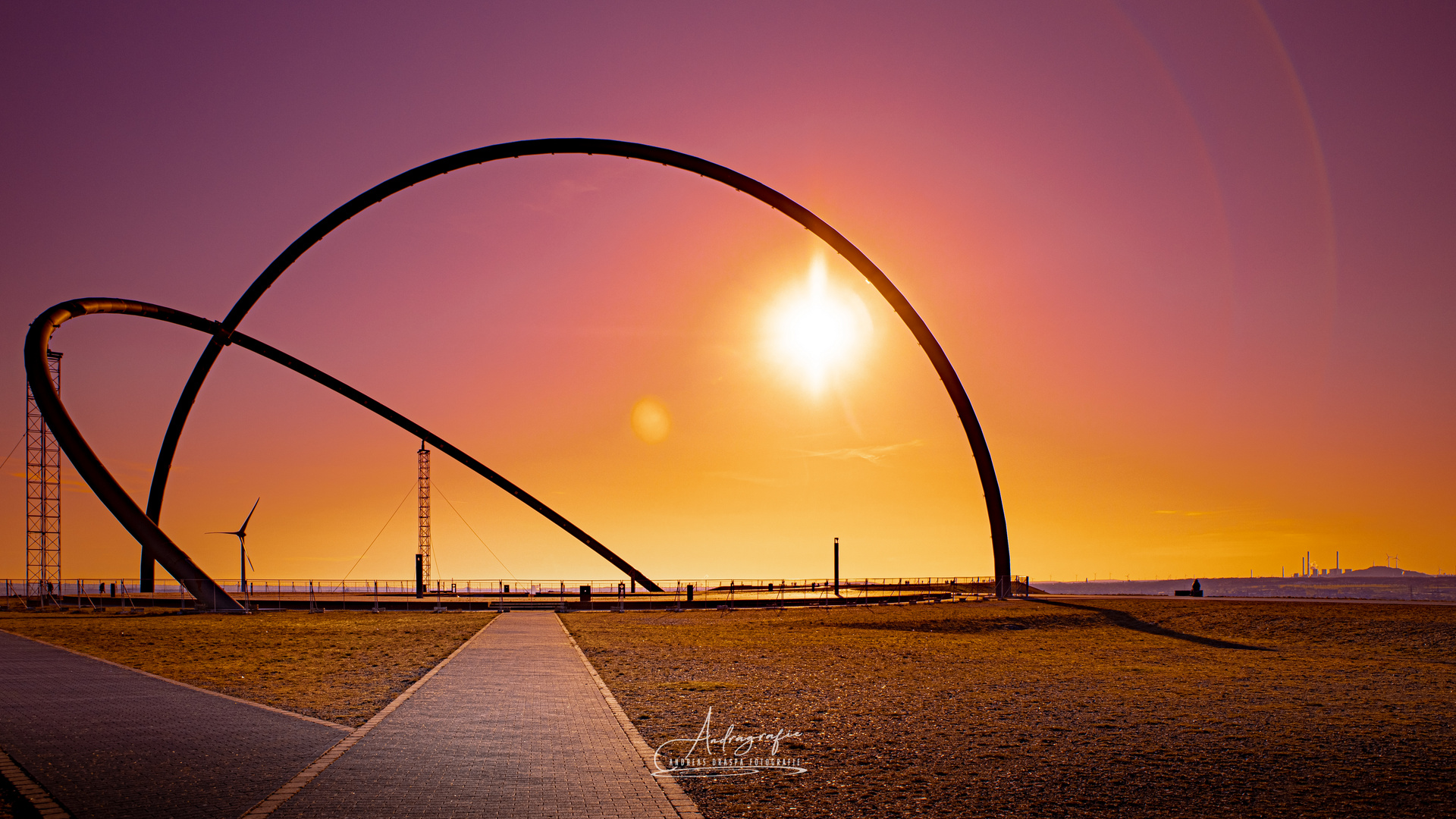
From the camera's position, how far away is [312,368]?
71.2 meters

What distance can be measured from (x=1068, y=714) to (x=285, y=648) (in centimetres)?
1990

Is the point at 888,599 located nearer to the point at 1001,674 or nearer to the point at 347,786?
the point at 1001,674

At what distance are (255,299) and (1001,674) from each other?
2354 inches

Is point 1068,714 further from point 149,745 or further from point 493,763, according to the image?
point 149,745

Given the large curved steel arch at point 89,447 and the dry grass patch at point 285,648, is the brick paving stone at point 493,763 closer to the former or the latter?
the dry grass patch at point 285,648

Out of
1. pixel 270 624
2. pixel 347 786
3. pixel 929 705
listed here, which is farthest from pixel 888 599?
pixel 347 786

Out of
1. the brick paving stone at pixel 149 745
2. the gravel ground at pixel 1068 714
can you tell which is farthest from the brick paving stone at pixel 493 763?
the gravel ground at pixel 1068 714

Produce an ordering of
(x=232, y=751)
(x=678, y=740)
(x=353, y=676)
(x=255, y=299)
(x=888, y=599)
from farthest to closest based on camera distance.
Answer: (x=255, y=299) → (x=888, y=599) → (x=353, y=676) → (x=678, y=740) → (x=232, y=751)

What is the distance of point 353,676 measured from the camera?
1891 cm

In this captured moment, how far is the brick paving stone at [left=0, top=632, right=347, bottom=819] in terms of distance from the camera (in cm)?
875

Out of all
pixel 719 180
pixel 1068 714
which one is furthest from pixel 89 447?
pixel 1068 714

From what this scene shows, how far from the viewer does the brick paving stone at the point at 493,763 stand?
8.48 meters

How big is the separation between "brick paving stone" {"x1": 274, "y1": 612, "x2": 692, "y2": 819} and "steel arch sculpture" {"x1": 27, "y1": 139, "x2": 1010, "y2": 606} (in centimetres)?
3420

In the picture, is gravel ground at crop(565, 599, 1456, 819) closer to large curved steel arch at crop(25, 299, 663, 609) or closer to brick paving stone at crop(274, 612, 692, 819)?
brick paving stone at crop(274, 612, 692, 819)
